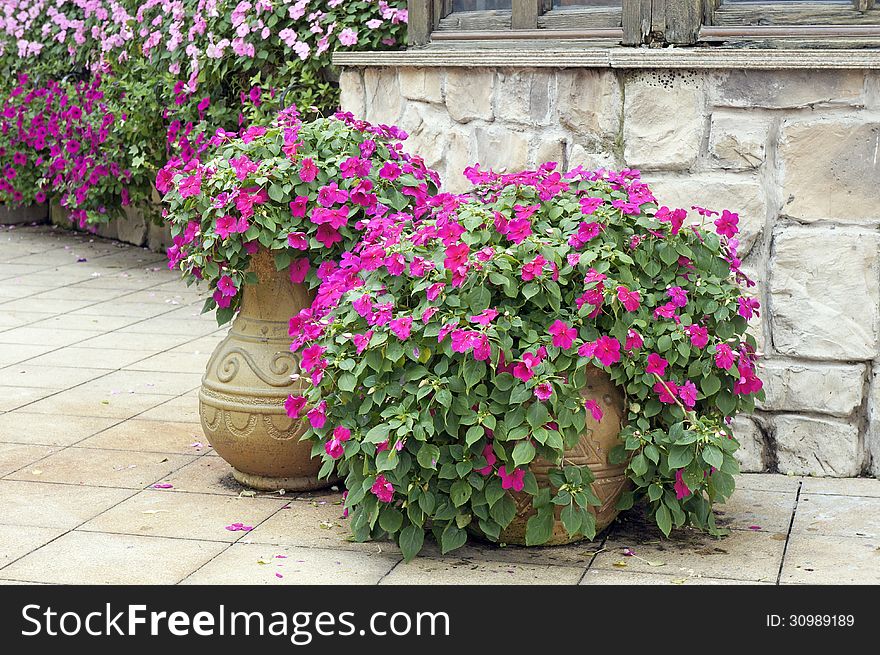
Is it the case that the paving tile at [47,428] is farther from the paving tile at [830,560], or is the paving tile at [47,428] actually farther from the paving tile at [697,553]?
the paving tile at [830,560]

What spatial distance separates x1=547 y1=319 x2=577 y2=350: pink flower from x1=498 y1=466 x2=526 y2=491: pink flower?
34 cm

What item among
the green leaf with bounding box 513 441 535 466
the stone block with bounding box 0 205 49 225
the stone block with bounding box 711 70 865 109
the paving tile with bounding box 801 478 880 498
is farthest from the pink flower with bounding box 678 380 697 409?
the stone block with bounding box 0 205 49 225

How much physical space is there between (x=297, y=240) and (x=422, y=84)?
4.41 ft

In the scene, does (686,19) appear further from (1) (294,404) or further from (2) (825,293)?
(1) (294,404)

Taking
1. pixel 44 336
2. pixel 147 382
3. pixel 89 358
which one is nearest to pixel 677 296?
pixel 147 382

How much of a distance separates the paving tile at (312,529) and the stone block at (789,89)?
1814mm

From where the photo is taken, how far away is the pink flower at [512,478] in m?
3.10

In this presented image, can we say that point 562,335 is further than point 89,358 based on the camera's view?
No

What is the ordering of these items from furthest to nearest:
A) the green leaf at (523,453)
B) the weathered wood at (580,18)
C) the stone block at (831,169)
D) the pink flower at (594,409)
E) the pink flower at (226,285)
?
the weathered wood at (580,18), the stone block at (831,169), the pink flower at (226,285), the pink flower at (594,409), the green leaf at (523,453)

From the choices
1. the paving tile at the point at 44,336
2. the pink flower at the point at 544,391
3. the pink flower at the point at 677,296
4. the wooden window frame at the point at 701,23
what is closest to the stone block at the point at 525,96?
the wooden window frame at the point at 701,23

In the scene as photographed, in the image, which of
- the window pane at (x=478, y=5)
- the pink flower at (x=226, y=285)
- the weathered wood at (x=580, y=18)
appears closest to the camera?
the pink flower at (x=226, y=285)

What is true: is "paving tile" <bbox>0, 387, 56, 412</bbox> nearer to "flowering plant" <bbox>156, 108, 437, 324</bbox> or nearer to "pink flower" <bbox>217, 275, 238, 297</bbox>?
"flowering plant" <bbox>156, 108, 437, 324</bbox>

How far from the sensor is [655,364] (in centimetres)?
321

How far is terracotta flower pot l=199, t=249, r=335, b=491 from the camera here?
3.76 meters
